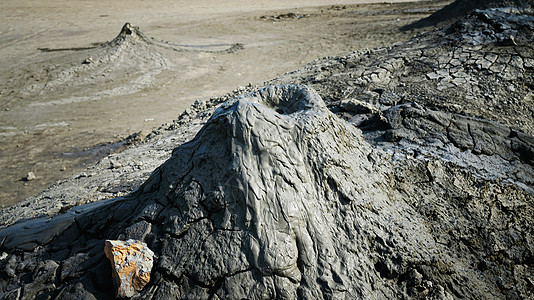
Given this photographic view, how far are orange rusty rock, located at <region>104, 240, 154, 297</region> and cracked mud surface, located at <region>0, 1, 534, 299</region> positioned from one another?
0.07m

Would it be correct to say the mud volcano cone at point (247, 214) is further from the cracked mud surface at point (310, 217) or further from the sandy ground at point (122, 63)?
the sandy ground at point (122, 63)

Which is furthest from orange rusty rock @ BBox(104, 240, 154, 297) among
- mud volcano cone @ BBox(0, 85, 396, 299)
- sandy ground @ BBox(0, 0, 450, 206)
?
sandy ground @ BBox(0, 0, 450, 206)

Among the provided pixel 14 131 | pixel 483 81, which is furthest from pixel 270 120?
pixel 14 131

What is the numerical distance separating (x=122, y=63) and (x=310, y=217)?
30.8 feet

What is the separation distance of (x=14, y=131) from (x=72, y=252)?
20.5ft

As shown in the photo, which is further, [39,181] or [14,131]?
[14,131]

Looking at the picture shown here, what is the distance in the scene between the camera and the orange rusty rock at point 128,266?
1.78m

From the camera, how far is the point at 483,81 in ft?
13.1

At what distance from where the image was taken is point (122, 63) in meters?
9.74

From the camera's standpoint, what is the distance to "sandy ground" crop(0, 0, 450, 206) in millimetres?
6426

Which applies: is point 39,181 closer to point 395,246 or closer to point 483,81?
point 395,246

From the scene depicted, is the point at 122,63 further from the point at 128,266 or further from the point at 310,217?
the point at 310,217

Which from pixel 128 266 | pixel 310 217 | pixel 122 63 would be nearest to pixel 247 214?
pixel 310 217

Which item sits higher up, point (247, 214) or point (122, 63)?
point (122, 63)
